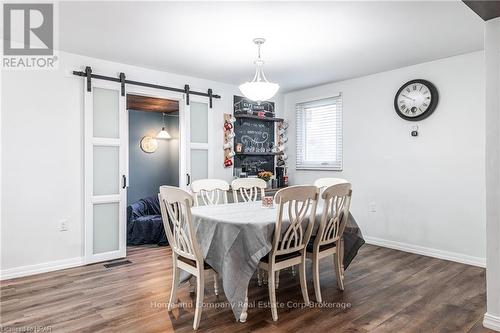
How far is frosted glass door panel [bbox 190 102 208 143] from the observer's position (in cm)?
480

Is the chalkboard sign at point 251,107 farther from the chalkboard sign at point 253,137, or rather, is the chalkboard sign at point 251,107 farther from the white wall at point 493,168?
the white wall at point 493,168

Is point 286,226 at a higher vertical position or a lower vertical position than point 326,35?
lower

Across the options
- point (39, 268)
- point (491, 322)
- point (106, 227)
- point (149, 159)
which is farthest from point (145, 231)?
point (491, 322)

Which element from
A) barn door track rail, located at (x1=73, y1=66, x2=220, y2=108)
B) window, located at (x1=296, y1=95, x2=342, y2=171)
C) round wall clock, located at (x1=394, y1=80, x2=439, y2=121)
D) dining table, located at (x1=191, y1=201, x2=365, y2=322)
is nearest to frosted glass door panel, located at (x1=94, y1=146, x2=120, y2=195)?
barn door track rail, located at (x1=73, y1=66, x2=220, y2=108)

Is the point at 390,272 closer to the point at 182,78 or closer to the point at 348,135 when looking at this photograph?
the point at 348,135

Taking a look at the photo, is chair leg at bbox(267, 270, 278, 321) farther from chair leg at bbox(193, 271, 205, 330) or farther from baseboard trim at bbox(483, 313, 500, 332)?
baseboard trim at bbox(483, 313, 500, 332)

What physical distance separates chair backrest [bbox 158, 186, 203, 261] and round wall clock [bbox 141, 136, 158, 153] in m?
4.26

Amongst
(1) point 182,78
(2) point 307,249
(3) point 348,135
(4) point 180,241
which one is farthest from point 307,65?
(4) point 180,241

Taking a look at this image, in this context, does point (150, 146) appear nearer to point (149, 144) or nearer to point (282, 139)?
point (149, 144)

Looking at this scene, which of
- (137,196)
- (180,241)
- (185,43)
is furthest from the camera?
(137,196)

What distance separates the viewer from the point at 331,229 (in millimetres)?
2879

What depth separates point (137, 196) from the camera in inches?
256

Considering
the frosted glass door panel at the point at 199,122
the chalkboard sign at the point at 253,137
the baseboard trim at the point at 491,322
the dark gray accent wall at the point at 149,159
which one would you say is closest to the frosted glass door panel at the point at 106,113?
the frosted glass door panel at the point at 199,122

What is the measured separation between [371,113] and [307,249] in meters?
2.68
